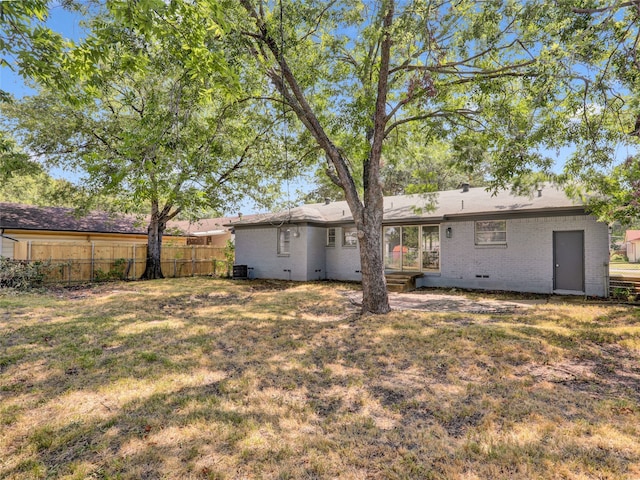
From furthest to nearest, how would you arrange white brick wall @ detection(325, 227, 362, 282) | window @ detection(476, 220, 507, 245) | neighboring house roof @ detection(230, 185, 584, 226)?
white brick wall @ detection(325, 227, 362, 282), window @ detection(476, 220, 507, 245), neighboring house roof @ detection(230, 185, 584, 226)

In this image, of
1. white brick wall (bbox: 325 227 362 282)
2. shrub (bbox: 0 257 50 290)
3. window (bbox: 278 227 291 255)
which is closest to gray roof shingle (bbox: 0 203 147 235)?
shrub (bbox: 0 257 50 290)

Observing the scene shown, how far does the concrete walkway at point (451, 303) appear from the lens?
359 inches

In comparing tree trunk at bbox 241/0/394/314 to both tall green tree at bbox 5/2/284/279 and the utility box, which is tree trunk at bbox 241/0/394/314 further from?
the utility box

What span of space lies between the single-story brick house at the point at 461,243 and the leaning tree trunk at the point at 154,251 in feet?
12.7

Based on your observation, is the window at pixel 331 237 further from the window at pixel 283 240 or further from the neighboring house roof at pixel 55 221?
the neighboring house roof at pixel 55 221

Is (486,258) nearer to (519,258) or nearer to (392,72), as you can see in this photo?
(519,258)

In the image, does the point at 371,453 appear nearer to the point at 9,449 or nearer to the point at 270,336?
the point at 9,449

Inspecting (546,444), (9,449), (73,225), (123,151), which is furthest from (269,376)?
(73,225)

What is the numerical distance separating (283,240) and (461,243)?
7.89 meters

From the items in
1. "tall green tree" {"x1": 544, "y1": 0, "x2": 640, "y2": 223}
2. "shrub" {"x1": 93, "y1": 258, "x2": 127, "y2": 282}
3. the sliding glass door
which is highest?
"tall green tree" {"x1": 544, "y1": 0, "x2": 640, "y2": 223}

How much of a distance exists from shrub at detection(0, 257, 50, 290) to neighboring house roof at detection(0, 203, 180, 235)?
3.10 metres

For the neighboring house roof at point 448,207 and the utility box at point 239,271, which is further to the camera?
the utility box at point 239,271

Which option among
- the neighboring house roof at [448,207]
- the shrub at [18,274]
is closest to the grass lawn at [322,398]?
the neighboring house roof at [448,207]

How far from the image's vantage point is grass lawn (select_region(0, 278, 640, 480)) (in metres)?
2.84
